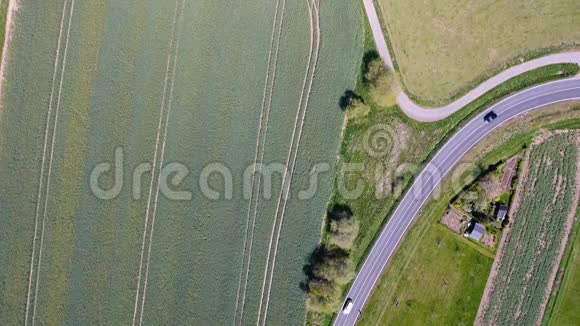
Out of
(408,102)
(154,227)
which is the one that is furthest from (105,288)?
(408,102)

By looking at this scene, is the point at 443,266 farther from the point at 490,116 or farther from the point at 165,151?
the point at 165,151

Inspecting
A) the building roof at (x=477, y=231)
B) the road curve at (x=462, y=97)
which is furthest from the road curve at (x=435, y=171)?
the building roof at (x=477, y=231)

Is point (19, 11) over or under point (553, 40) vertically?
under

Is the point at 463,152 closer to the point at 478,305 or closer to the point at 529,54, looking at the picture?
the point at 529,54

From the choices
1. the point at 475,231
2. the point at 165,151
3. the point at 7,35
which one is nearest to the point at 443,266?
the point at 475,231

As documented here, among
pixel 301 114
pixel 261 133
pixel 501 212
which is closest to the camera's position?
pixel 261 133
